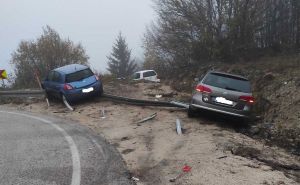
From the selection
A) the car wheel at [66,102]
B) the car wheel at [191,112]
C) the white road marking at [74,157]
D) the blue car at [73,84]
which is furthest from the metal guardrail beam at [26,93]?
the car wheel at [191,112]

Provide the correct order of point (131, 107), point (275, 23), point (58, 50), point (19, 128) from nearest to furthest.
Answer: point (19, 128) → point (131, 107) → point (275, 23) → point (58, 50)

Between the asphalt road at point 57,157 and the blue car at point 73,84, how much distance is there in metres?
4.54

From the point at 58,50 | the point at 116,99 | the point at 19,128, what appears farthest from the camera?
the point at 58,50

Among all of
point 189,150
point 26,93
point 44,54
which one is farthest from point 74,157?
point 44,54

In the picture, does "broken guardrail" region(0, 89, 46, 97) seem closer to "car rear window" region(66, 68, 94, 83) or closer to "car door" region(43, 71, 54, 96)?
"car door" region(43, 71, 54, 96)

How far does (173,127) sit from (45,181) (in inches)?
227

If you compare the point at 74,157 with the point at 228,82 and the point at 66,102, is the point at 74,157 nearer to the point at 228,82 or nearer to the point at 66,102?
the point at 228,82

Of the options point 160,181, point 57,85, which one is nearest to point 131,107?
point 57,85

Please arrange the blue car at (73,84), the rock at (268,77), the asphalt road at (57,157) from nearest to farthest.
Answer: the asphalt road at (57,157), the rock at (268,77), the blue car at (73,84)

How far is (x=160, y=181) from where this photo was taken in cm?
871

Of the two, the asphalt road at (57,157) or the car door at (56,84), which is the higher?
the car door at (56,84)

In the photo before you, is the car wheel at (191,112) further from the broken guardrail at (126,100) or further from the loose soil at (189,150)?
the broken guardrail at (126,100)

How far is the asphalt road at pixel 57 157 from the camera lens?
881cm

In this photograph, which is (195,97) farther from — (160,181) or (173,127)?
(160,181)
